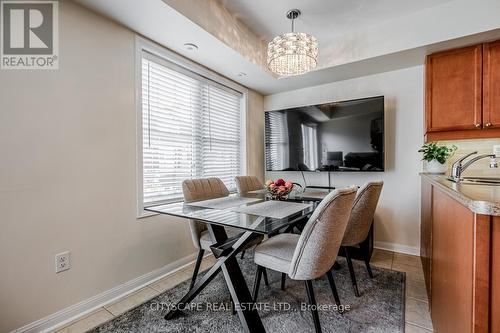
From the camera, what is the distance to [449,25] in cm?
215

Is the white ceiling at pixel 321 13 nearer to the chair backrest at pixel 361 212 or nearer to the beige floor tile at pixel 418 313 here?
the chair backrest at pixel 361 212

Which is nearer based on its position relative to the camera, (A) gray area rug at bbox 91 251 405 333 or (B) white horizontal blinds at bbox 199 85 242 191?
(A) gray area rug at bbox 91 251 405 333

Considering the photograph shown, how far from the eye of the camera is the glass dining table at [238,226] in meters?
1.31

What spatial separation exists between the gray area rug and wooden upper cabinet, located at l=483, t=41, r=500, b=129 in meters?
1.72

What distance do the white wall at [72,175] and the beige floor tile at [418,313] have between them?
2.16m

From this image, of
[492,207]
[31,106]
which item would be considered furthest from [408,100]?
[31,106]

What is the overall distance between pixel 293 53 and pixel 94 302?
2.57 meters

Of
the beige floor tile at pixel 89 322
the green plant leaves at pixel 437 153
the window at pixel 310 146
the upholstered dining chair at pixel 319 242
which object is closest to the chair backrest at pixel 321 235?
the upholstered dining chair at pixel 319 242

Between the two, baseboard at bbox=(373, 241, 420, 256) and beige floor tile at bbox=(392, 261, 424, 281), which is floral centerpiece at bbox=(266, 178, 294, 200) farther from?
baseboard at bbox=(373, 241, 420, 256)

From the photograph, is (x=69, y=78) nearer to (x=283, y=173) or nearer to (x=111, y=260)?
(x=111, y=260)

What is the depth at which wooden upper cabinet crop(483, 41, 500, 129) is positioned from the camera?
212cm

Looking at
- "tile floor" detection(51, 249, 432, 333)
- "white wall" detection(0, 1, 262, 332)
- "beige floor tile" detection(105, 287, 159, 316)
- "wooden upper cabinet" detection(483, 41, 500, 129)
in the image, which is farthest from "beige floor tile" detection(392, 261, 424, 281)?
Answer: "white wall" detection(0, 1, 262, 332)

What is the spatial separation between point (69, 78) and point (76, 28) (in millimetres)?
386

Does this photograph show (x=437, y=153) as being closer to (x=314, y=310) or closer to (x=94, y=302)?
(x=314, y=310)
